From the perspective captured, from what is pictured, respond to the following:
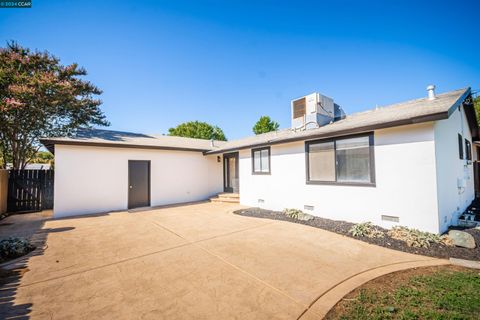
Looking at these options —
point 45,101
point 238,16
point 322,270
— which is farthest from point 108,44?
point 322,270

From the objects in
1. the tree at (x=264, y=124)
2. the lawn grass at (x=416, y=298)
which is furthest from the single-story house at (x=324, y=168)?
the tree at (x=264, y=124)

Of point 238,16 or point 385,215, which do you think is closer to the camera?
point 385,215

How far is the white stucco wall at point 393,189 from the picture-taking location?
15.4 ft

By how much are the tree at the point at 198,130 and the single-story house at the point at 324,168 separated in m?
21.7

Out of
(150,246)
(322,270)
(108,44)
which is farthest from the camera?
(108,44)

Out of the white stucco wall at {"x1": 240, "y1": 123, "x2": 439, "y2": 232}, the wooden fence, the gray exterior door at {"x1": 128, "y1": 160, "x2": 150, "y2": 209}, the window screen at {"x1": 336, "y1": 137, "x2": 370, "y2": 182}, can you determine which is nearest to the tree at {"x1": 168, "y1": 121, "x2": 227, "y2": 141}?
the gray exterior door at {"x1": 128, "y1": 160, "x2": 150, "y2": 209}

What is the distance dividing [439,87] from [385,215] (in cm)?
468

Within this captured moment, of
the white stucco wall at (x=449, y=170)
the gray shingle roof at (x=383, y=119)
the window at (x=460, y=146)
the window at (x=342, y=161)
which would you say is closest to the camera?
the gray shingle roof at (x=383, y=119)

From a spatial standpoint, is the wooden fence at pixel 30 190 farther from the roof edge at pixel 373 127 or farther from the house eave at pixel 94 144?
the roof edge at pixel 373 127

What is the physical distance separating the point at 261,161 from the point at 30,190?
36.4 feet

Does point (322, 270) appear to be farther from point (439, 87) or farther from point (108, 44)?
point (108, 44)

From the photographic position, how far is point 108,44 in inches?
311

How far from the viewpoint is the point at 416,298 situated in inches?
99.0

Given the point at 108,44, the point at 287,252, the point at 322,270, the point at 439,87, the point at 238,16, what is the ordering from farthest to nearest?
the point at 238,16, the point at 108,44, the point at 439,87, the point at 287,252, the point at 322,270
